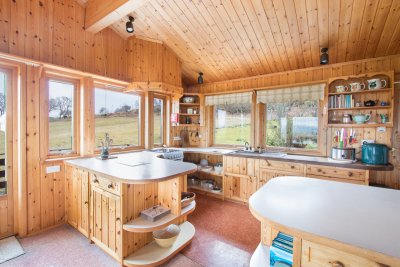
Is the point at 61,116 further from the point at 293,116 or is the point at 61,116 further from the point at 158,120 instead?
the point at 293,116

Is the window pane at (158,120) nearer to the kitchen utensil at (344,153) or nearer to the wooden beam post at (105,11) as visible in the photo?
the wooden beam post at (105,11)

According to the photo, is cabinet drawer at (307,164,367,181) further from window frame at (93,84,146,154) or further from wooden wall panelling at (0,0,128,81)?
wooden wall panelling at (0,0,128,81)

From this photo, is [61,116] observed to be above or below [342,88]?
below

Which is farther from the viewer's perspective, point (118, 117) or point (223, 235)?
point (118, 117)

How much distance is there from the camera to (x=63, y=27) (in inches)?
107

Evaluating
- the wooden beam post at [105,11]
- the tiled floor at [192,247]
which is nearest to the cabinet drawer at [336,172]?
the tiled floor at [192,247]

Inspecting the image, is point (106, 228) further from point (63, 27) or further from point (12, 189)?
point (63, 27)

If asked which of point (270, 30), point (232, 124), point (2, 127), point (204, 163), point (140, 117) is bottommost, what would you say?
point (204, 163)

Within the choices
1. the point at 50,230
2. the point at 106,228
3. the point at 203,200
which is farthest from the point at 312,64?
the point at 50,230

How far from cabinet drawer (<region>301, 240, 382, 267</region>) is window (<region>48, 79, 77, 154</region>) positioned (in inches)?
126

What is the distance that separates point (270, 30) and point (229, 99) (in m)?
1.69

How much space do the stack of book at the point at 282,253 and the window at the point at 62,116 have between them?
302 centimetres

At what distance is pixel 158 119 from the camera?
167 inches

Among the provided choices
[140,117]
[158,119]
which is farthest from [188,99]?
[140,117]
